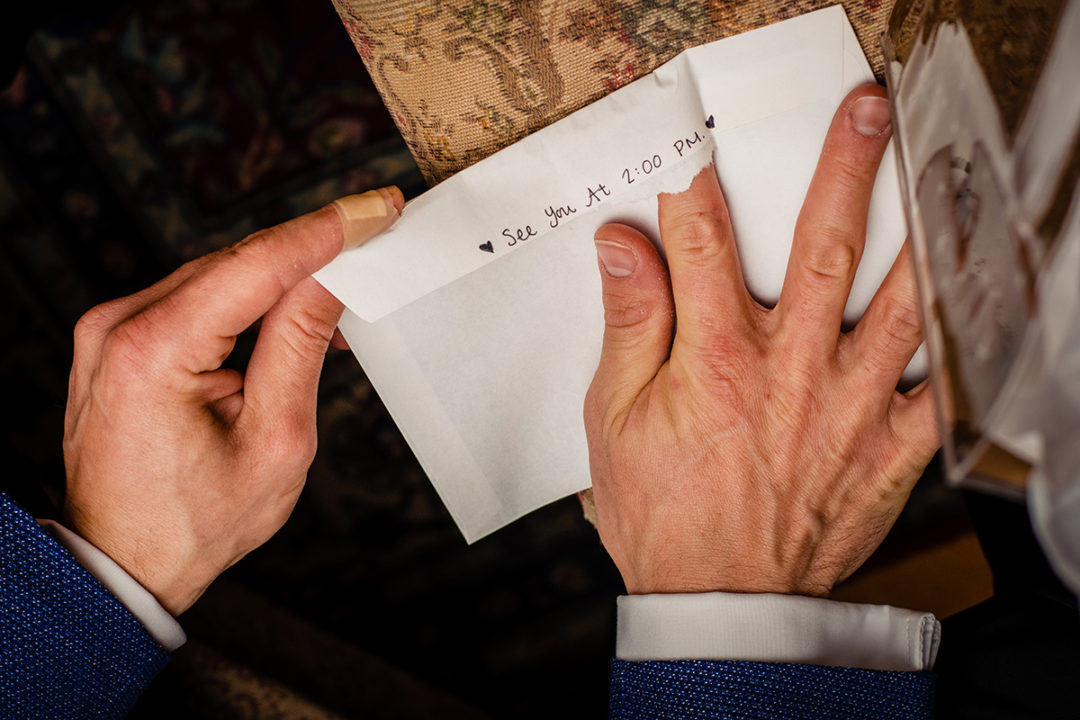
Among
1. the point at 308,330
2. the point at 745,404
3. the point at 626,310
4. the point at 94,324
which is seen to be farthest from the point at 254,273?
the point at 745,404

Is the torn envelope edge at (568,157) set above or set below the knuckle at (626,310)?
above

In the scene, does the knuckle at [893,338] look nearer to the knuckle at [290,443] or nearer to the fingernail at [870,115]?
the fingernail at [870,115]

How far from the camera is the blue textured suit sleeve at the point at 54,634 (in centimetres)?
49

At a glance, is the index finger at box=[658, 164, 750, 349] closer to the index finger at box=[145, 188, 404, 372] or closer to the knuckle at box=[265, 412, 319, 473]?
the index finger at box=[145, 188, 404, 372]

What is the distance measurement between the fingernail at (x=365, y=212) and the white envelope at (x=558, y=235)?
0.05ft

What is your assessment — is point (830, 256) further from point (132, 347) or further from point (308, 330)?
point (132, 347)

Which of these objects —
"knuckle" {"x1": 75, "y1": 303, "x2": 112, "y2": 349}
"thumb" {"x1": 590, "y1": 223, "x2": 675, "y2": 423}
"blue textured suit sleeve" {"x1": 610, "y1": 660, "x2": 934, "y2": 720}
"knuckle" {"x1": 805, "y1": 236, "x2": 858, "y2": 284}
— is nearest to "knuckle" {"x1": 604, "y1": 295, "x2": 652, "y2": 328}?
"thumb" {"x1": 590, "y1": 223, "x2": 675, "y2": 423}

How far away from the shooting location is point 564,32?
18.7 inches

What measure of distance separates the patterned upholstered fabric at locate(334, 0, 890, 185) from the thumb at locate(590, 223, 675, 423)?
0.11 meters

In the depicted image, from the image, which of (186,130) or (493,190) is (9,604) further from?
(186,130)

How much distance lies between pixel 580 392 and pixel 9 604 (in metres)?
0.46

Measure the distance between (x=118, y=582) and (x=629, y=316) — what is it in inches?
18.4

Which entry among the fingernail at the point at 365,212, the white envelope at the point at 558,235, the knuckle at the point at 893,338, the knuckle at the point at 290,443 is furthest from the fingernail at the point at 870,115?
the knuckle at the point at 290,443

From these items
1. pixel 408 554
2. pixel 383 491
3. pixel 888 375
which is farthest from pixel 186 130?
pixel 888 375
